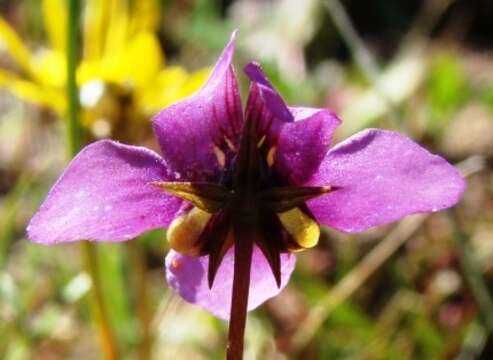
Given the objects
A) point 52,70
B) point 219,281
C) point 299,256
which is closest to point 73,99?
point 219,281

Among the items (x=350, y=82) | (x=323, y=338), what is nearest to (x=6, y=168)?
(x=350, y=82)

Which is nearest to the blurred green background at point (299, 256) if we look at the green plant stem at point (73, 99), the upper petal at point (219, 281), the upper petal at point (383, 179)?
the green plant stem at point (73, 99)

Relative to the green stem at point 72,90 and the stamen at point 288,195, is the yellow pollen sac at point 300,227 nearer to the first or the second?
the stamen at point 288,195

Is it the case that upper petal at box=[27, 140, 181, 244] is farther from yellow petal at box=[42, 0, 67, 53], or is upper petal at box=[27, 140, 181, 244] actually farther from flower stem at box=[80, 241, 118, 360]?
yellow petal at box=[42, 0, 67, 53]

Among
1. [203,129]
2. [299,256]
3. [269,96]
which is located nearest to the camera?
[269,96]

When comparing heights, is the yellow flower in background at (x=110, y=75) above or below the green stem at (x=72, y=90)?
below

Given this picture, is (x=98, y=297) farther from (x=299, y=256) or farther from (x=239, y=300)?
(x=299, y=256)

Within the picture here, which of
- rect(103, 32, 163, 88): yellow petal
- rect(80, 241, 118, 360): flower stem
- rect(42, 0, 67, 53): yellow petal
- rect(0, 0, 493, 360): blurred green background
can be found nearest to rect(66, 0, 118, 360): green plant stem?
rect(80, 241, 118, 360): flower stem
